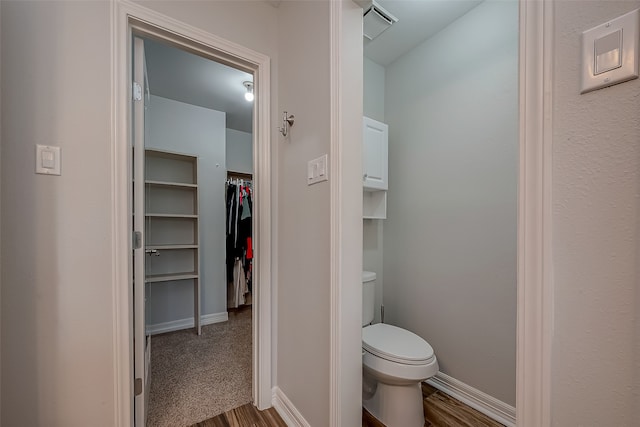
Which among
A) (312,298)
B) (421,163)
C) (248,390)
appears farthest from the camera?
(421,163)

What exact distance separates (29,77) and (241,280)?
2.68 meters

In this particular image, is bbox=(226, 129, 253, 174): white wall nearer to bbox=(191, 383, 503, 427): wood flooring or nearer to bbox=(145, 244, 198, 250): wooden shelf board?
bbox=(145, 244, 198, 250): wooden shelf board

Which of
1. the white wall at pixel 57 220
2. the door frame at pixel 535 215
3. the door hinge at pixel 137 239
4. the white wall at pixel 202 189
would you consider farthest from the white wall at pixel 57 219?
the white wall at pixel 202 189

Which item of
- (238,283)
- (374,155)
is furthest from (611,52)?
(238,283)

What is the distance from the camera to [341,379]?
109 centimetres

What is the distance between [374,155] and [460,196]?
65 cm

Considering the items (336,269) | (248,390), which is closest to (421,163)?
(336,269)

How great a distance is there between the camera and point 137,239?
130 centimetres

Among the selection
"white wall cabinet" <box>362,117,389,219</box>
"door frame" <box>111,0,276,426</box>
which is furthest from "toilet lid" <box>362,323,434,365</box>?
"white wall cabinet" <box>362,117,389,219</box>

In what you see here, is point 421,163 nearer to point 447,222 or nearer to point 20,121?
point 447,222

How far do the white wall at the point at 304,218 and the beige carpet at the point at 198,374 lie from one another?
1.53ft

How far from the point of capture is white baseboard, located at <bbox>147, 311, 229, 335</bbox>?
273 centimetres

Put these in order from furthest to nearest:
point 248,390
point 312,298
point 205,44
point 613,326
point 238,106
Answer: point 238,106
point 248,390
point 205,44
point 312,298
point 613,326

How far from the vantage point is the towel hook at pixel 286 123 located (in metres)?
1.47
